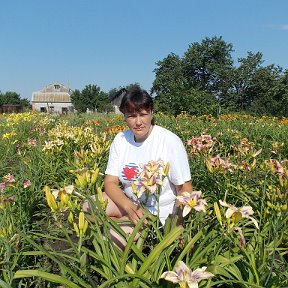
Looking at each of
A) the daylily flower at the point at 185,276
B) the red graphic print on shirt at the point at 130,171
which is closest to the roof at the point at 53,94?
the red graphic print on shirt at the point at 130,171

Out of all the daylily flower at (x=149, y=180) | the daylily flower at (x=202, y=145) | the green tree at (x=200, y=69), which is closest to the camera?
the daylily flower at (x=149, y=180)

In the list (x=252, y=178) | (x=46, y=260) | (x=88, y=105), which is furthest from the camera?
(x=88, y=105)

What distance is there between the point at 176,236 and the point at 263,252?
1.38ft

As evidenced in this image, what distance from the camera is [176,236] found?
1488 millimetres

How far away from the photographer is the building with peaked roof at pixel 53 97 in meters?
58.3

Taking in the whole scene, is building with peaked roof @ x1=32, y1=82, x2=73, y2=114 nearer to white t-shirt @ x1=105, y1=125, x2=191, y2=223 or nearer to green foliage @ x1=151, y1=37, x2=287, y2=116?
green foliage @ x1=151, y1=37, x2=287, y2=116

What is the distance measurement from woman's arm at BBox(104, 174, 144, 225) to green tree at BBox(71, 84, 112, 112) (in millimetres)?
41930

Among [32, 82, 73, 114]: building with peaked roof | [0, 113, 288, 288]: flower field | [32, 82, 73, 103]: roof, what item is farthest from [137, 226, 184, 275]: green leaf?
[32, 82, 73, 103]: roof

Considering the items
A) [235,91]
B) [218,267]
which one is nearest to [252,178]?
[218,267]

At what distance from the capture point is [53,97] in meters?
60.0

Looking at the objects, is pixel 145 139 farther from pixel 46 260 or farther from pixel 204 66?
pixel 204 66

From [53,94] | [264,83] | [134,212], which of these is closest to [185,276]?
[134,212]

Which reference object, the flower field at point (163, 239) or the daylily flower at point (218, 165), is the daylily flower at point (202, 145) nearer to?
the flower field at point (163, 239)

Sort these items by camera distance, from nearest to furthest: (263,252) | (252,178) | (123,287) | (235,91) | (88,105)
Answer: (123,287)
(263,252)
(252,178)
(235,91)
(88,105)
